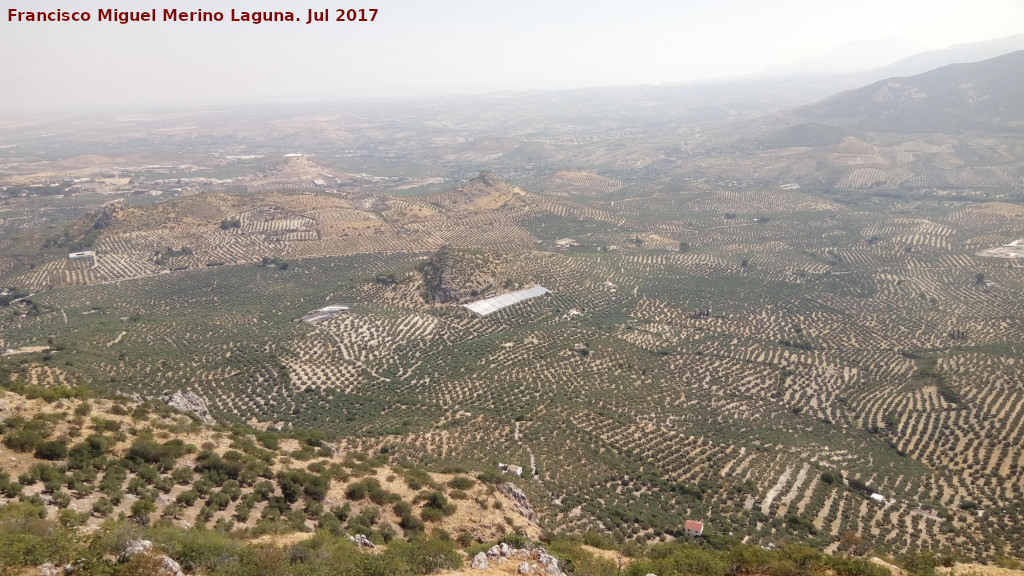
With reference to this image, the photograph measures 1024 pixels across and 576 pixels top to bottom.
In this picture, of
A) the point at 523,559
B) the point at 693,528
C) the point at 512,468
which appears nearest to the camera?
the point at 523,559

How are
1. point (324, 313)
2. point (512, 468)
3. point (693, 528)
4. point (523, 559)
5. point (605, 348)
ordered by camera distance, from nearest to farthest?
point (523, 559), point (693, 528), point (512, 468), point (605, 348), point (324, 313)

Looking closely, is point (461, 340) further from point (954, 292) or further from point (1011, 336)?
point (954, 292)

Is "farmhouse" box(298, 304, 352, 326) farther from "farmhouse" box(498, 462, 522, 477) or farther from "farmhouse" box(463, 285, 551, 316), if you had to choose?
"farmhouse" box(498, 462, 522, 477)

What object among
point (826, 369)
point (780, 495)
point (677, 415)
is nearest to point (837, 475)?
point (780, 495)

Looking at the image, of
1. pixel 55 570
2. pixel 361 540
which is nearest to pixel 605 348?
pixel 361 540

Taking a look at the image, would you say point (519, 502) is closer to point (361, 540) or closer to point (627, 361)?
point (361, 540)

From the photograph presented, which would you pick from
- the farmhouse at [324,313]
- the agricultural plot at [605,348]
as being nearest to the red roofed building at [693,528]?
the agricultural plot at [605,348]

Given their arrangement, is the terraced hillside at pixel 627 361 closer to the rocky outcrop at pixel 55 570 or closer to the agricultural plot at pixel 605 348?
the agricultural plot at pixel 605 348

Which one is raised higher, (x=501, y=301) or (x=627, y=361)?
(x=501, y=301)
